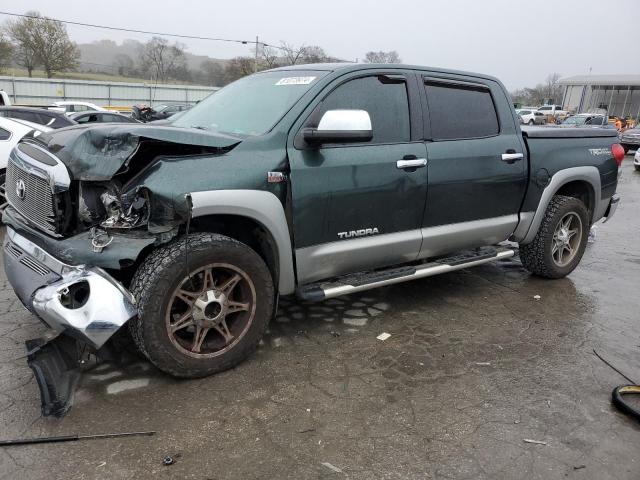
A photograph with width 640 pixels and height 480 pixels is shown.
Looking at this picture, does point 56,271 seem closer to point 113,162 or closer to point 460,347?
point 113,162

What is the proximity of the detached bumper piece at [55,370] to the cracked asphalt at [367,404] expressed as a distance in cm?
7

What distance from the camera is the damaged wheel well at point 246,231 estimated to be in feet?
10.3

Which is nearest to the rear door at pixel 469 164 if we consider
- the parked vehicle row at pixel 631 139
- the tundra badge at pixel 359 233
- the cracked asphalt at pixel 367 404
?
the tundra badge at pixel 359 233

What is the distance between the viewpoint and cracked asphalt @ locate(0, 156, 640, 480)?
2.42 m

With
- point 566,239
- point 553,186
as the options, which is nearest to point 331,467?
point 553,186

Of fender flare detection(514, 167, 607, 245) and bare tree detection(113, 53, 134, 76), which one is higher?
bare tree detection(113, 53, 134, 76)

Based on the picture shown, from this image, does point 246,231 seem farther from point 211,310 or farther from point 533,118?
point 533,118

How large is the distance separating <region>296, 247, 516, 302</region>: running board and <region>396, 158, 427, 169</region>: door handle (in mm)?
807

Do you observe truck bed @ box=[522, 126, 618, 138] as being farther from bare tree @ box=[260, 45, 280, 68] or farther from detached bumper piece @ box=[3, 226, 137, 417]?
bare tree @ box=[260, 45, 280, 68]

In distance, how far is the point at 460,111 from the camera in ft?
13.8

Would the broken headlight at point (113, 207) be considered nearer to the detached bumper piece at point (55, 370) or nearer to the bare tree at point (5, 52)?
the detached bumper piece at point (55, 370)

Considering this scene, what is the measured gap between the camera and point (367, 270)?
12.6ft

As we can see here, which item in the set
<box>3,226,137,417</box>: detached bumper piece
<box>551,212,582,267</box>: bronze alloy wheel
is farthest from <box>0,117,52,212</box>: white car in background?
<box>551,212,582,267</box>: bronze alloy wheel

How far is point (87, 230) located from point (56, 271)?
27 cm
